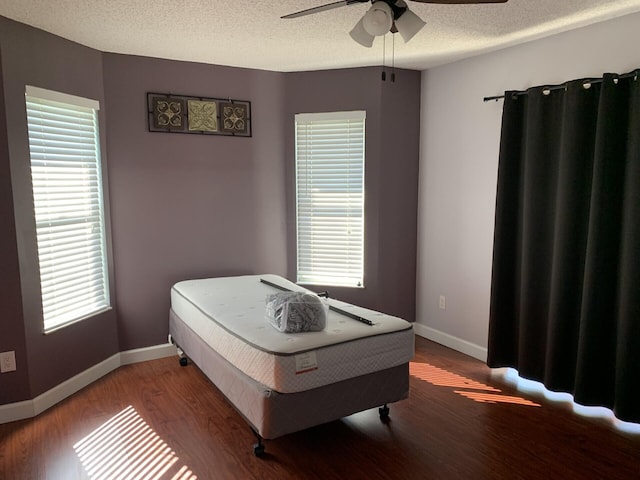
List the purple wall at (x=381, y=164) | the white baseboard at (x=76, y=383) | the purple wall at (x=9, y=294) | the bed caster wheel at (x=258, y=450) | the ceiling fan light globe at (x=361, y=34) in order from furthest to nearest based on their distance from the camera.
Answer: the purple wall at (x=381, y=164) < the white baseboard at (x=76, y=383) < the purple wall at (x=9, y=294) < the bed caster wheel at (x=258, y=450) < the ceiling fan light globe at (x=361, y=34)

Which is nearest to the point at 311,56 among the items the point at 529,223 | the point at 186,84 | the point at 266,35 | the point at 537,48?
the point at 266,35

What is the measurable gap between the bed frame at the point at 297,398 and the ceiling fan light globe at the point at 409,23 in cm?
174

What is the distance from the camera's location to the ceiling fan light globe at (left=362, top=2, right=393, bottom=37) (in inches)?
77.3

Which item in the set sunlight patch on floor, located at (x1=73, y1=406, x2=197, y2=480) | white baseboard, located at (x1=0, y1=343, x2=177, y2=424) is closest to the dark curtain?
sunlight patch on floor, located at (x1=73, y1=406, x2=197, y2=480)

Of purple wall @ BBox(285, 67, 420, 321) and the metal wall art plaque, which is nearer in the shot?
the metal wall art plaque

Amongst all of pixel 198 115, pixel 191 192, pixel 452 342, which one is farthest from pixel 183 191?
pixel 452 342

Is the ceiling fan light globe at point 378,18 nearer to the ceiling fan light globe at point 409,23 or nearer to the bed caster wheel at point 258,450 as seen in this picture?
the ceiling fan light globe at point 409,23

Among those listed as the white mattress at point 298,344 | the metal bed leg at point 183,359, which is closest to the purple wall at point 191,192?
the metal bed leg at point 183,359

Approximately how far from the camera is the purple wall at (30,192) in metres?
2.70

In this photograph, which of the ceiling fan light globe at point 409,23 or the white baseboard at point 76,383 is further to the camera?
the white baseboard at point 76,383

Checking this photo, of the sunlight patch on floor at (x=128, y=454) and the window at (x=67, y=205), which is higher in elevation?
the window at (x=67, y=205)

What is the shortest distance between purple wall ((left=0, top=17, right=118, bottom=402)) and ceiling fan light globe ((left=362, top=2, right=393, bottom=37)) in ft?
6.88

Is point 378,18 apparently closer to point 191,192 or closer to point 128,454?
point 191,192

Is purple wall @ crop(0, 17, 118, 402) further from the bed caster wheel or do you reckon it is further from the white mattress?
the bed caster wheel
